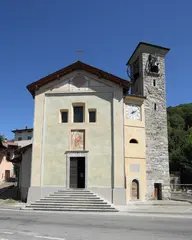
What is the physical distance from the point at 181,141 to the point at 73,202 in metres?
37.9

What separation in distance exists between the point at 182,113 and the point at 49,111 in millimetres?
54089

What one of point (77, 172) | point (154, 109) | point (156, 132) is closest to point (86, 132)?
point (77, 172)

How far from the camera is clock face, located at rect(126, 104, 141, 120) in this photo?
2183 cm

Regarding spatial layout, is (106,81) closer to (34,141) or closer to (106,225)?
(34,141)

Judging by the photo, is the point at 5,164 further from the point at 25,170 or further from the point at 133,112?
the point at 133,112

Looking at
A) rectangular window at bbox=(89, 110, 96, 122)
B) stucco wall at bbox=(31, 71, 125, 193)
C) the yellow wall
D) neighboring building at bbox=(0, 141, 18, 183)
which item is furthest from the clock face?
neighboring building at bbox=(0, 141, 18, 183)

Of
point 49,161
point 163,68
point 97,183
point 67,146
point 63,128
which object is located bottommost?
point 97,183

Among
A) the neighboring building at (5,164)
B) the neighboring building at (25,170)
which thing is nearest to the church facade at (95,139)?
the neighboring building at (25,170)

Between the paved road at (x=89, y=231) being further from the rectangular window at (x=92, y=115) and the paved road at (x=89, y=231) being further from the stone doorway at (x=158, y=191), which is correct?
the stone doorway at (x=158, y=191)

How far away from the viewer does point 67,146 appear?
19.5 meters

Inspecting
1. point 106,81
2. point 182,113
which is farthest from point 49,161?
point 182,113

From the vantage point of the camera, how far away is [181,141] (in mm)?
49844

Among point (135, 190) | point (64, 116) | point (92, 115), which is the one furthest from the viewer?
point (135, 190)

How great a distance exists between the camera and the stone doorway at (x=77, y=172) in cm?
1906
